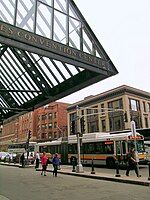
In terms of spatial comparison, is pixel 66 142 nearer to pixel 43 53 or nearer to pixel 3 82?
pixel 3 82

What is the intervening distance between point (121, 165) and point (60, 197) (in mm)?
15683

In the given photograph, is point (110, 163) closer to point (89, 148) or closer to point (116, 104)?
point (89, 148)

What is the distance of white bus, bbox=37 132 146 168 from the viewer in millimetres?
25266

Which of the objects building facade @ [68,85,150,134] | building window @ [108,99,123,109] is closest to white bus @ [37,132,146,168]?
building facade @ [68,85,150,134]

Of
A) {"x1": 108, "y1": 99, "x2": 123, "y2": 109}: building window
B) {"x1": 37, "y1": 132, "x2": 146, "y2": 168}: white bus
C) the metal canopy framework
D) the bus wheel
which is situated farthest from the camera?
{"x1": 108, "y1": 99, "x2": 123, "y2": 109}: building window

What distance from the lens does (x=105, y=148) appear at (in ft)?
89.6

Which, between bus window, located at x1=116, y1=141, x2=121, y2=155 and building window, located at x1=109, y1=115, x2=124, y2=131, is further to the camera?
building window, located at x1=109, y1=115, x2=124, y2=131

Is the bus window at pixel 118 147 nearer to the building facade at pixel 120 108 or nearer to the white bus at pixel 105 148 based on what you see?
the white bus at pixel 105 148

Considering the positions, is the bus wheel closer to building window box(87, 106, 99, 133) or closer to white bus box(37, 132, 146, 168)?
white bus box(37, 132, 146, 168)

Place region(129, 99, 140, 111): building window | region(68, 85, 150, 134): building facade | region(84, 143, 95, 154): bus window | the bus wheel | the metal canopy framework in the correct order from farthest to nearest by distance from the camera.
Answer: region(129, 99, 140, 111): building window, region(68, 85, 150, 134): building facade, region(84, 143, 95, 154): bus window, the bus wheel, the metal canopy framework

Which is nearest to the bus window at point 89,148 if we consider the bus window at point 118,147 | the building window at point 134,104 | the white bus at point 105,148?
the white bus at point 105,148

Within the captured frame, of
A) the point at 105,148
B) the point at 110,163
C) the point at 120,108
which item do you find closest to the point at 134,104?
the point at 120,108

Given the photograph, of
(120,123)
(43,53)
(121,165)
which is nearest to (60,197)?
(43,53)

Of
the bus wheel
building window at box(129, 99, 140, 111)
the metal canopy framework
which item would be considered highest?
building window at box(129, 99, 140, 111)
